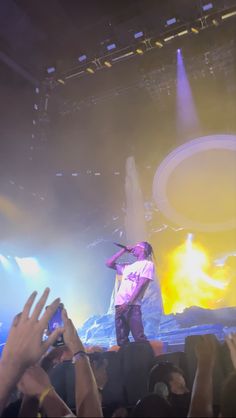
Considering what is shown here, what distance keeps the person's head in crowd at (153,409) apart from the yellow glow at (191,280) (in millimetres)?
11332

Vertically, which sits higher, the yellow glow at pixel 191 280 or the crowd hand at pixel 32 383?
the yellow glow at pixel 191 280

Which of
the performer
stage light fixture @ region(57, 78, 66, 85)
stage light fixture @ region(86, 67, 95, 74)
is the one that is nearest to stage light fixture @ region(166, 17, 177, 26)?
stage light fixture @ region(86, 67, 95, 74)

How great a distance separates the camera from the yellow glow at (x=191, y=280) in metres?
12.8

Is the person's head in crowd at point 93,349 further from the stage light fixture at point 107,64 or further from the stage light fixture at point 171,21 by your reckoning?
the stage light fixture at point 171,21

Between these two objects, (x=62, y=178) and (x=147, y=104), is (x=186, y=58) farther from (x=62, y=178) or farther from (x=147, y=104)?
(x=62, y=178)

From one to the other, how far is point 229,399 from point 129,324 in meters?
2.58

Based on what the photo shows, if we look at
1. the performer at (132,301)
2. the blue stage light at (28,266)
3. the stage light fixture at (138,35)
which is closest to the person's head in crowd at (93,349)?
the performer at (132,301)

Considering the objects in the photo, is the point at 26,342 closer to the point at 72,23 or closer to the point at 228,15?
the point at 228,15

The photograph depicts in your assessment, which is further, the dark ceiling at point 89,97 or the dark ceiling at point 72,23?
the dark ceiling at point 89,97

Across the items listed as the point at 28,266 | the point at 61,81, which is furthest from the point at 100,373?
the point at 28,266

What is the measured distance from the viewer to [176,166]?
9102 mm

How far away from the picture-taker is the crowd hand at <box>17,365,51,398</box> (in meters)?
1.68

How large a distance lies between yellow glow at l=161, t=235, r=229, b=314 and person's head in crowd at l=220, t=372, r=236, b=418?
36.7 ft

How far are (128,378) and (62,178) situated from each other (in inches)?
322
